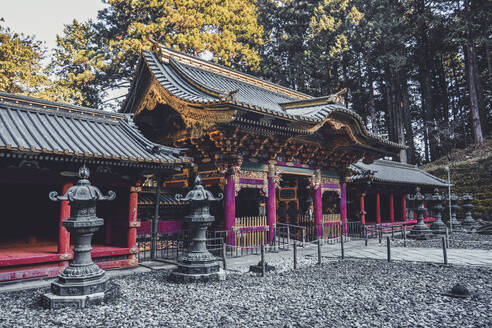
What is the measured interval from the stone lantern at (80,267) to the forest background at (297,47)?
51.9 ft

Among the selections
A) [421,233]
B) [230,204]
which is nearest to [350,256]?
[230,204]

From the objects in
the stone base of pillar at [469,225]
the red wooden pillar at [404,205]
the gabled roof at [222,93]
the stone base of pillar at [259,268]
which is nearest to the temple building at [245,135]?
the gabled roof at [222,93]

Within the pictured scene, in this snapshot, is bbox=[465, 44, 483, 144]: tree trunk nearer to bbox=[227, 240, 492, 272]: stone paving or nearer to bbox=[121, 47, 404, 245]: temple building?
bbox=[121, 47, 404, 245]: temple building

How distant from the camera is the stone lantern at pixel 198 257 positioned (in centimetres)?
775

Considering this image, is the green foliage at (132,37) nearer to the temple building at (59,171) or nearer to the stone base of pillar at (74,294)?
the temple building at (59,171)

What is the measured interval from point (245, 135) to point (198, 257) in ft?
16.3

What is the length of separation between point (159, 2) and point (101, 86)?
7.07m

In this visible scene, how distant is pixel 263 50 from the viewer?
30609mm

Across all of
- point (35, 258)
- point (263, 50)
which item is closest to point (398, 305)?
point (35, 258)

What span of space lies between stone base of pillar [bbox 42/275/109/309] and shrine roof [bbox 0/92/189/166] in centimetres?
296

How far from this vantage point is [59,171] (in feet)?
27.9

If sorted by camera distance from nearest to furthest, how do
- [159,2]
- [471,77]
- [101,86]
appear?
1. [159,2]
2. [101,86]
3. [471,77]

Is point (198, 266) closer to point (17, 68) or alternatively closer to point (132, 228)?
point (132, 228)

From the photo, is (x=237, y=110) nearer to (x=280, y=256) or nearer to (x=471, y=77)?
(x=280, y=256)
